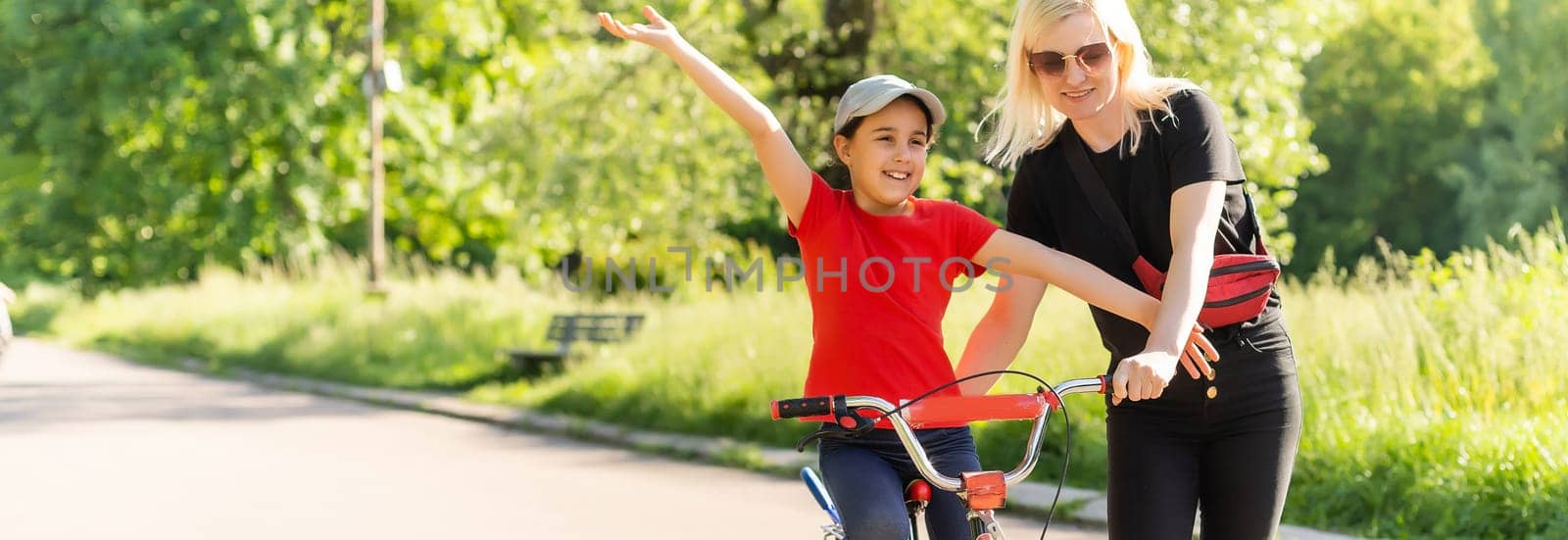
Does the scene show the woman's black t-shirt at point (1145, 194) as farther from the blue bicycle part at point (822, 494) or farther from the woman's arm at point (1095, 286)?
the blue bicycle part at point (822, 494)

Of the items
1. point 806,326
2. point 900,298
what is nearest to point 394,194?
point 806,326

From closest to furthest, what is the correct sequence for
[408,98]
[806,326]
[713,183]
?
[806,326] → [713,183] → [408,98]

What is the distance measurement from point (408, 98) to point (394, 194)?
250 cm

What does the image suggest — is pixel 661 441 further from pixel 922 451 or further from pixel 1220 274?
pixel 922 451

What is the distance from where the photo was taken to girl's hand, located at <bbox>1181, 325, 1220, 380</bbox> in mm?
3443

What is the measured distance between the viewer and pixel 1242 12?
18422 mm

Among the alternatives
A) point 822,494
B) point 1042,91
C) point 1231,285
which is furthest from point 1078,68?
point 822,494

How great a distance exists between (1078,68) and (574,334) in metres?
13.6

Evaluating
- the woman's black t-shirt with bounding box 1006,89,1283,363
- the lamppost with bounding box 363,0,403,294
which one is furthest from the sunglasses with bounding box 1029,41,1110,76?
the lamppost with bounding box 363,0,403,294

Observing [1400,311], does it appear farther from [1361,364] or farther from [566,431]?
[566,431]

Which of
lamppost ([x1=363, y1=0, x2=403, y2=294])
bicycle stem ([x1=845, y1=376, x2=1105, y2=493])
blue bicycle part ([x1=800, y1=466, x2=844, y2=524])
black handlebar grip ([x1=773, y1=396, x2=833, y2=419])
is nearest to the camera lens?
black handlebar grip ([x1=773, y1=396, x2=833, y2=419])

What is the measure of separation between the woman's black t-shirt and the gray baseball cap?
0.23 meters

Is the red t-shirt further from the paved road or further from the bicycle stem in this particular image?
the paved road

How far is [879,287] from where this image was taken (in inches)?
149
